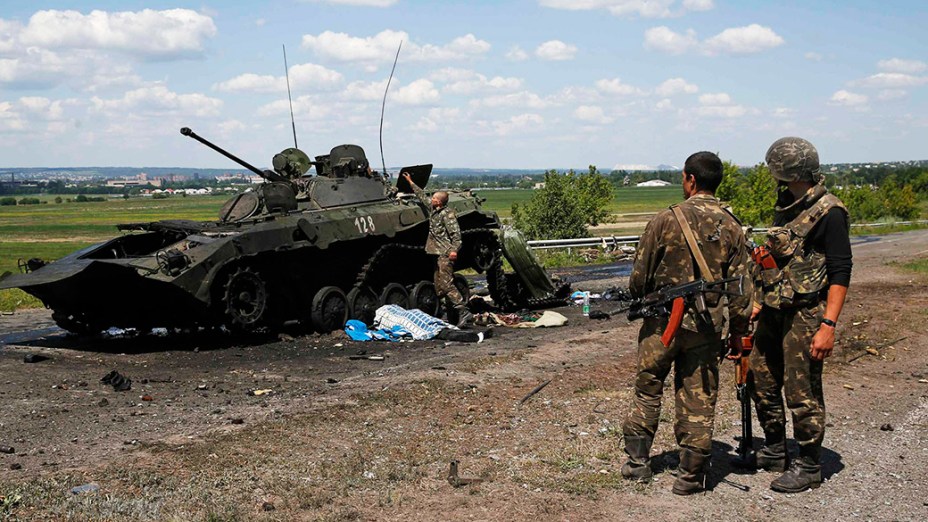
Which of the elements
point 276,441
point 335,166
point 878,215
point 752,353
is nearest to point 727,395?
point 752,353

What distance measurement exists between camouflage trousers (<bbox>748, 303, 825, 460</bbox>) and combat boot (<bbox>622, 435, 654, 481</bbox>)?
2.80ft

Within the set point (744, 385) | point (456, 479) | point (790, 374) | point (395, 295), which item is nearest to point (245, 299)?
point (395, 295)

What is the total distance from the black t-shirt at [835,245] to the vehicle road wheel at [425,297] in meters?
9.79

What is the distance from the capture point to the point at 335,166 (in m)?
16.5

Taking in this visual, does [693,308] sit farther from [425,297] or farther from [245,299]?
[425,297]

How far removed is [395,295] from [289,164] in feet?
9.44

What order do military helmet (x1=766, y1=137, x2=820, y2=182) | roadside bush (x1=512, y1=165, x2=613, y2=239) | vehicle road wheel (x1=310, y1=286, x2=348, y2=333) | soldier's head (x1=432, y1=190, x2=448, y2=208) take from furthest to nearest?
roadside bush (x1=512, y1=165, x2=613, y2=239) < soldier's head (x1=432, y1=190, x2=448, y2=208) < vehicle road wheel (x1=310, y1=286, x2=348, y2=333) < military helmet (x1=766, y1=137, x2=820, y2=182)

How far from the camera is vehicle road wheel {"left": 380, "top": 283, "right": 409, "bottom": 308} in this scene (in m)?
15.5

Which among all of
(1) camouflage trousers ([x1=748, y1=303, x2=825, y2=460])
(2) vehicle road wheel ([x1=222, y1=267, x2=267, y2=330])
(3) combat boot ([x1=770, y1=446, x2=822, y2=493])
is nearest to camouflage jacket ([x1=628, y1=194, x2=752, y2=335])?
(1) camouflage trousers ([x1=748, y1=303, x2=825, y2=460])

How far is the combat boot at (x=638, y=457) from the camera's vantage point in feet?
22.0

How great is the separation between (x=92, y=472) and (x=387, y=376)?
167 inches

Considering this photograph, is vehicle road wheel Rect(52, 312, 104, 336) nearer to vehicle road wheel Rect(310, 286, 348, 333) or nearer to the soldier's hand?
vehicle road wheel Rect(310, 286, 348, 333)

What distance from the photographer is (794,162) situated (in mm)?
6488

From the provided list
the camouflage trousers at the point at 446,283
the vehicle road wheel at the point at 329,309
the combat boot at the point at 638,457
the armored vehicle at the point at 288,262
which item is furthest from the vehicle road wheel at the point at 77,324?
the combat boot at the point at 638,457
